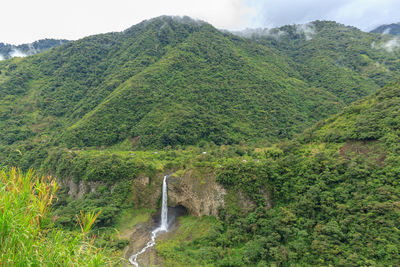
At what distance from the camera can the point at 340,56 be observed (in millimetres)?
79375

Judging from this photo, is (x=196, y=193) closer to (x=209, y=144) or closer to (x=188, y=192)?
(x=188, y=192)

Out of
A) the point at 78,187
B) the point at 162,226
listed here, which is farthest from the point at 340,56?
the point at 78,187

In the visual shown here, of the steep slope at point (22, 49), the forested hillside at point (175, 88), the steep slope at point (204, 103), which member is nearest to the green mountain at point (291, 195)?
the steep slope at point (204, 103)

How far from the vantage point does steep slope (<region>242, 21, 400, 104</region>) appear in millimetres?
64500

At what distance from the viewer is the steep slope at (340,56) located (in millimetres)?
64500

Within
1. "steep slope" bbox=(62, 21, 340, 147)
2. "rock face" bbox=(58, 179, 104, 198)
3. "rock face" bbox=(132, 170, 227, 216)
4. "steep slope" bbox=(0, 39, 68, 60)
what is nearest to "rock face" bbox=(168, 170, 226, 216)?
"rock face" bbox=(132, 170, 227, 216)

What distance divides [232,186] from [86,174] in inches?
875

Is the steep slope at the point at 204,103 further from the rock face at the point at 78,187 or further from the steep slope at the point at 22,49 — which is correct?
the steep slope at the point at 22,49

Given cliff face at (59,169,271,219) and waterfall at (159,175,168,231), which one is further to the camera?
waterfall at (159,175,168,231)

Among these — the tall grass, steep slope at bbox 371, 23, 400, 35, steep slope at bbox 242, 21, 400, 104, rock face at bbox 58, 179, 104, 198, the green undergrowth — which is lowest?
the green undergrowth

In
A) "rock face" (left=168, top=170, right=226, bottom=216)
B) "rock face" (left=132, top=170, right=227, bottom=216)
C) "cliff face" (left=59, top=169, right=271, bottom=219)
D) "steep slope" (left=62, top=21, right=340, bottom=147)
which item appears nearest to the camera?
"cliff face" (left=59, top=169, right=271, bottom=219)

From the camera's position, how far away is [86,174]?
104ft

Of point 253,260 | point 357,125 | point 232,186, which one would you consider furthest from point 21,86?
point 357,125

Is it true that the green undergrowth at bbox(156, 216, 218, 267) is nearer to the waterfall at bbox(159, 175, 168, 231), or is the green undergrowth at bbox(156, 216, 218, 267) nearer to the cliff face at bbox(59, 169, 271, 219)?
the cliff face at bbox(59, 169, 271, 219)
